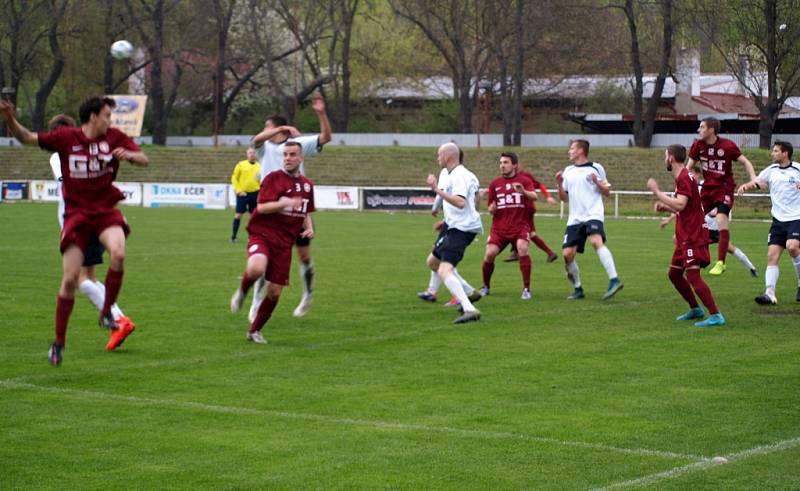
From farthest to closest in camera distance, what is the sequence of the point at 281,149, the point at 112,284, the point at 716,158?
the point at 716,158, the point at 281,149, the point at 112,284

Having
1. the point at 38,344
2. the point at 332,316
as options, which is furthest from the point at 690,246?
the point at 38,344

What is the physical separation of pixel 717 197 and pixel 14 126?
10.4 meters

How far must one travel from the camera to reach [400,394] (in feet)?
28.0

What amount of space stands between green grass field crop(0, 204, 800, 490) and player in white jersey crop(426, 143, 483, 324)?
1.50ft

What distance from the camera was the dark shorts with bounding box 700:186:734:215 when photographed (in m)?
16.2

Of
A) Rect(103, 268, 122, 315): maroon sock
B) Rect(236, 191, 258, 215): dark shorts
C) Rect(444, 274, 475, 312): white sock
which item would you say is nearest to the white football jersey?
Rect(444, 274, 475, 312): white sock

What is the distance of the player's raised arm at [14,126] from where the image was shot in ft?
28.8

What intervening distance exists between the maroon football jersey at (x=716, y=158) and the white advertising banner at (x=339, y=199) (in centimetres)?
2665

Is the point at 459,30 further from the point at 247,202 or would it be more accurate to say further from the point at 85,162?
the point at 85,162

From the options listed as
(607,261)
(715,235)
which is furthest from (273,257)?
(715,235)

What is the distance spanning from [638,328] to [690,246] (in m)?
1.02

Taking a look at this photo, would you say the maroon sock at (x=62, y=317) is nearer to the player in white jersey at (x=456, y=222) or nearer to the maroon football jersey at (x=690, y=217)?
the player in white jersey at (x=456, y=222)

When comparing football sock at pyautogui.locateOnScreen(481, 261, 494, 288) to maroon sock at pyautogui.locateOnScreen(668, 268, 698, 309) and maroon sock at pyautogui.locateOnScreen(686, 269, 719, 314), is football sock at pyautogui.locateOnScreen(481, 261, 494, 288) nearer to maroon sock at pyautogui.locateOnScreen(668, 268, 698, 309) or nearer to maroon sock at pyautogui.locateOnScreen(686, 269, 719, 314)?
maroon sock at pyautogui.locateOnScreen(668, 268, 698, 309)

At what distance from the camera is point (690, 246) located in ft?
39.8
